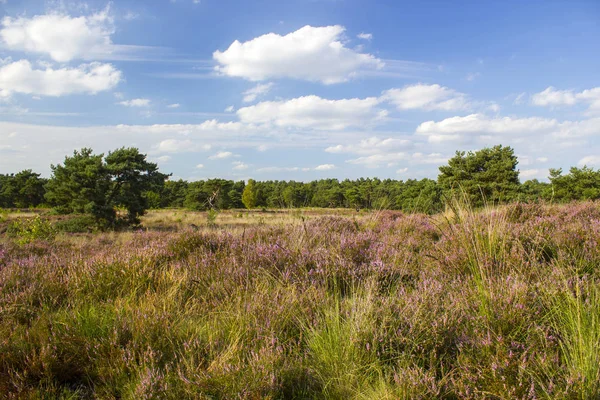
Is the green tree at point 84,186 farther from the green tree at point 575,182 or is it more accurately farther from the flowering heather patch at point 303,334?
the green tree at point 575,182

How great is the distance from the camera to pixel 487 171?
102 ft

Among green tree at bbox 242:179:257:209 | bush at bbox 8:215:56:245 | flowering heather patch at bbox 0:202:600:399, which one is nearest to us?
flowering heather patch at bbox 0:202:600:399

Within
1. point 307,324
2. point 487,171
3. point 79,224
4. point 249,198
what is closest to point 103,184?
point 79,224

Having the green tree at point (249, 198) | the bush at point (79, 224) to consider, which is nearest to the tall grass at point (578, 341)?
the bush at point (79, 224)

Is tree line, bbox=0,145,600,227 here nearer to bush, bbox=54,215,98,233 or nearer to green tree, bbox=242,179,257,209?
bush, bbox=54,215,98,233

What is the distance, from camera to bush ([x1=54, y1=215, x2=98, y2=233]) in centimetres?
2173

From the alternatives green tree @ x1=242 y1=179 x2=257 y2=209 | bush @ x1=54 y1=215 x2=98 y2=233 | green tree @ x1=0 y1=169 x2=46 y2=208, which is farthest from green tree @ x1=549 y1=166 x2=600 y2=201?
green tree @ x1=0 y1=169 x2=46 y2=208

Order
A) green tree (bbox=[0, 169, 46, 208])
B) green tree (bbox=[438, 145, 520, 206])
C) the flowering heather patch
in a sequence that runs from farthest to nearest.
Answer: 1. green tree (bbox=[0, 169, 46, 208])
2. green tree (bbox=[438, 145, 520, 206])
3. the flowering heather patch

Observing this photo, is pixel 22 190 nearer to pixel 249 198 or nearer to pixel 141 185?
pixel 249 198

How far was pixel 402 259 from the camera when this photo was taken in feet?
14.6

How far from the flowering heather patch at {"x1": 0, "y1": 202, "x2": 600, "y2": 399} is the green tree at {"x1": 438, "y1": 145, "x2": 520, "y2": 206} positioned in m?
27.5

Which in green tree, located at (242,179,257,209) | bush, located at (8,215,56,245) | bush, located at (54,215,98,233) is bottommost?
bush, located at (54,215,98,233)

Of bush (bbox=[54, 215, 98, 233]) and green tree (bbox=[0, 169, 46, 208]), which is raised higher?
green tree (bbox=[0, 169, 46, 208])

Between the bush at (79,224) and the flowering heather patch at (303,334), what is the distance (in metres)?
21.0
